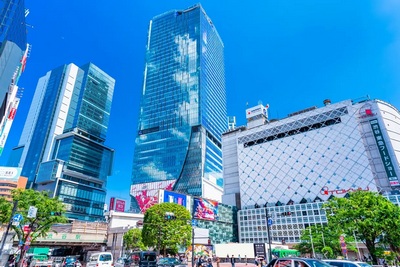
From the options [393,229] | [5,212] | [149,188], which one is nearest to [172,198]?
[149,188]

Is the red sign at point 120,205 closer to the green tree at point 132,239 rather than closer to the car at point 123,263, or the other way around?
the green tree at point 132,239

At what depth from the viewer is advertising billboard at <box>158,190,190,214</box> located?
66719 millimetres

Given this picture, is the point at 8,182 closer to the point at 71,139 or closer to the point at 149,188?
the point at 71,139

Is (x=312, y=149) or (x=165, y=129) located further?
(x=165, y=129)

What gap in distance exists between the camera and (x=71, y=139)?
406 feet

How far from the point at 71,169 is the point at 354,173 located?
12017 centimetres

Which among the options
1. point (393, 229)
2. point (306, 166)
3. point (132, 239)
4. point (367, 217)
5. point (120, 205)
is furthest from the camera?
point (306, 166)

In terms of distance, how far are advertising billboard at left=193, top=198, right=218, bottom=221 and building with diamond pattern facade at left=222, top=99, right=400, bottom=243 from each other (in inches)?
480

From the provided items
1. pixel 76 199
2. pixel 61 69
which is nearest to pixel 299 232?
pixel 76 199

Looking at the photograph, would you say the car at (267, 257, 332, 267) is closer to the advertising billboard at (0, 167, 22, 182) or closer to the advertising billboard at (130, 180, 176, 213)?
the advertising billboard at (130, 180, 176, 213)

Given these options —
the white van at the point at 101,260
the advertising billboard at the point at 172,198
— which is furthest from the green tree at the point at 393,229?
the advertising billboard at the point at 172,198

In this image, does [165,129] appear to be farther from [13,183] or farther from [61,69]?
[61,69]

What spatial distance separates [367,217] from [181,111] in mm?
102647

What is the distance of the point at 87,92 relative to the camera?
142m
